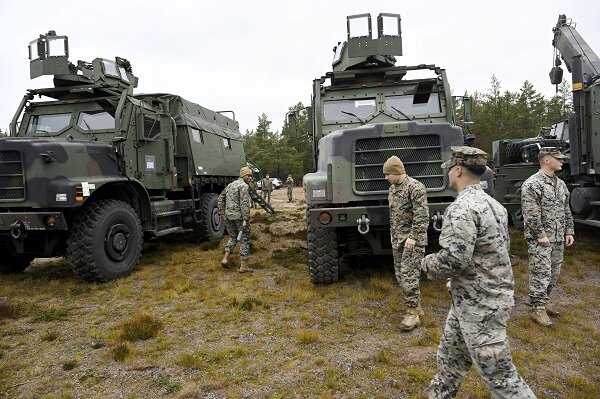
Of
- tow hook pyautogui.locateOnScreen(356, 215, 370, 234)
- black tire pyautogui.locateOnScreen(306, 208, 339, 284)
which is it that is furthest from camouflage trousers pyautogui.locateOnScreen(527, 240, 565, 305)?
black tire pyautogui.locateOnScreen(306, 208, 339, 284)

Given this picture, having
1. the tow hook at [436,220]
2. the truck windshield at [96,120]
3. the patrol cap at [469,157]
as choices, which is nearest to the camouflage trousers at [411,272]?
the tow hook at [436,220]

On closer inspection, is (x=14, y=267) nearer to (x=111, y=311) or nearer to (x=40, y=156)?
(x=40, y=156)

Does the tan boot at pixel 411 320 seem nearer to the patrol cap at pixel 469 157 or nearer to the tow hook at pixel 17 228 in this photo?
the patrol cap at pixel 469 157

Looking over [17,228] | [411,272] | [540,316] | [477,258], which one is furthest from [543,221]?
[17,228]

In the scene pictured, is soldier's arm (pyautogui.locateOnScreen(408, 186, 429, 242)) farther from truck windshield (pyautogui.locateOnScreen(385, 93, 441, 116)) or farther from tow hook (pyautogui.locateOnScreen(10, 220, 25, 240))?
tow hook (pyautogui.locateOnScreen(10, 220, 25, 240))

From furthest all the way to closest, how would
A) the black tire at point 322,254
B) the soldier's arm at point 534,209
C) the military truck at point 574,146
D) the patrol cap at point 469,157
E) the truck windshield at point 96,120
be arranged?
the military truck at point 574,146, the truck windshield at point 96,120, the black tire at point 322,254, the soldier's arm at point 534,209, the patrol cap at point 469,157

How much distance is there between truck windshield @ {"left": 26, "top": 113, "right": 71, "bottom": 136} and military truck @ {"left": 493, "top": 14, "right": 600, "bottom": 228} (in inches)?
306

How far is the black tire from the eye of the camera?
15.0 feet

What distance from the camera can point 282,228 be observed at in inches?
Result: 383

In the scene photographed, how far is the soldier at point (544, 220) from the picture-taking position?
358cm

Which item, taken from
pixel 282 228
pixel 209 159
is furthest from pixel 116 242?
pixel 282 228

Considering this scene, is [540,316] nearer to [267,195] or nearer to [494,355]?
[494,355]

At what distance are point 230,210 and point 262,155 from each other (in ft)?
110

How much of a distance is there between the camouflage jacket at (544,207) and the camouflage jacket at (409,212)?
0.95 metres
